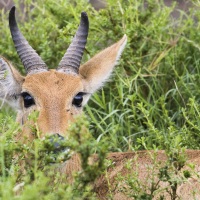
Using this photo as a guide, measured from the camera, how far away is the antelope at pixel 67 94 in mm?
5977

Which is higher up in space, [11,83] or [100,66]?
[100,66]

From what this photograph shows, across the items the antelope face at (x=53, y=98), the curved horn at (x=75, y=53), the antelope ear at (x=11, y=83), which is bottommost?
the antelope ear at (x=11, y=83)

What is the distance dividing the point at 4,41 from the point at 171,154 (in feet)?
13.7

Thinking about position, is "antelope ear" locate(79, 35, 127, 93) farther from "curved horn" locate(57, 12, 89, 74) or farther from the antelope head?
"curved horn" locate(57, 12, 89, 74)

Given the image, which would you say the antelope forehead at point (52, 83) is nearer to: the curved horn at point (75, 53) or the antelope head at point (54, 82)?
the antelope head at point (54, 82)

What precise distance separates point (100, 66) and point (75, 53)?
0.47 metres

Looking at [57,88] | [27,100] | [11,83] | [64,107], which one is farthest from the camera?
[11,83]

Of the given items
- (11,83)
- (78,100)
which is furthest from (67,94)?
(11,83)

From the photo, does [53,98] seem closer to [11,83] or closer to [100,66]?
[11,83]

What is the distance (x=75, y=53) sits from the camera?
6652 mm

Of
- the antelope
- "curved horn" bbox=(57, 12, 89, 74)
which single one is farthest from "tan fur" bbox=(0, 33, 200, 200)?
"curved horn" bbox=(57, 12, 89, 74)

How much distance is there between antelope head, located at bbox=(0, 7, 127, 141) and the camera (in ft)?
19.8

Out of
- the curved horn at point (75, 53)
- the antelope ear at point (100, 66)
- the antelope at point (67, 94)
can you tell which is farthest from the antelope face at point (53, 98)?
the antelope ear at point (100, 66)

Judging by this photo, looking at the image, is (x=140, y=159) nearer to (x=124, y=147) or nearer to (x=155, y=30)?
(x=124, y=147)
